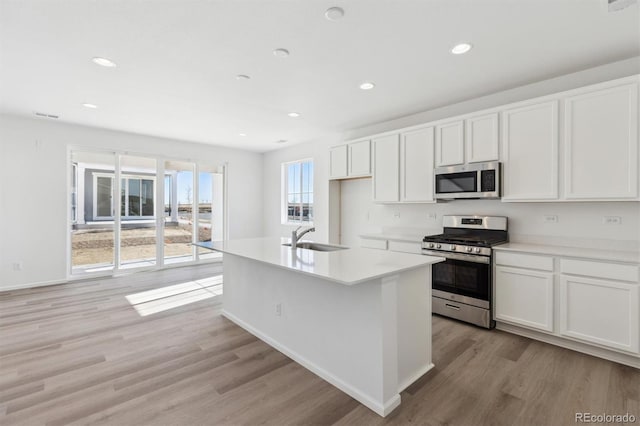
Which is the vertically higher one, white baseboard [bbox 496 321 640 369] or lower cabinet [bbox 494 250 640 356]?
lower cabinet [bbox 494 250 640 356]

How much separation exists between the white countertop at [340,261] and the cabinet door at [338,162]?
2.36 metres

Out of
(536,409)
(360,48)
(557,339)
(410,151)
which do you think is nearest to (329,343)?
(536,409)

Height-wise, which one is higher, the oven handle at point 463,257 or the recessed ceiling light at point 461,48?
the recessed ceiling light at point 461,48

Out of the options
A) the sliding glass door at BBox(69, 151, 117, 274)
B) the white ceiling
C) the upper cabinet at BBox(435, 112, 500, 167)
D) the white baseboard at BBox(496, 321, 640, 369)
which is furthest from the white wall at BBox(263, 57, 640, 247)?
the sliding glass door at BBox(69, 151, 117, 274)

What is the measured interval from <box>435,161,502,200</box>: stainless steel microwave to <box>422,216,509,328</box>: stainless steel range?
0.41 meters

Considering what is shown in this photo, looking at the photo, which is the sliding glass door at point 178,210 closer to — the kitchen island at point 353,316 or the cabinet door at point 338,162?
the cabinet door at point 338,162

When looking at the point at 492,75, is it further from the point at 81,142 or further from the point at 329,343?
the point at 81,142

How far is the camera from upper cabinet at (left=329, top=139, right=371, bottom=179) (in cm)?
459

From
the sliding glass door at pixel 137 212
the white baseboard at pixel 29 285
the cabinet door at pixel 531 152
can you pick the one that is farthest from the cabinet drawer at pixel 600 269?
the white baseboard at pixel 29 285

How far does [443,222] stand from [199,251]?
17.0ft

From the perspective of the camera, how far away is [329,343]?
88.0 inches

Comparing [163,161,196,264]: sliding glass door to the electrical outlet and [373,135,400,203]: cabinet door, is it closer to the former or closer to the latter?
[373,135,400,203]: cabinet door

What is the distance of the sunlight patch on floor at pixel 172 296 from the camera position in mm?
3809

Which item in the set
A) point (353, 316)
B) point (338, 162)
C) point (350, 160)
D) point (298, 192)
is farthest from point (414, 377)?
point (298, 192)
